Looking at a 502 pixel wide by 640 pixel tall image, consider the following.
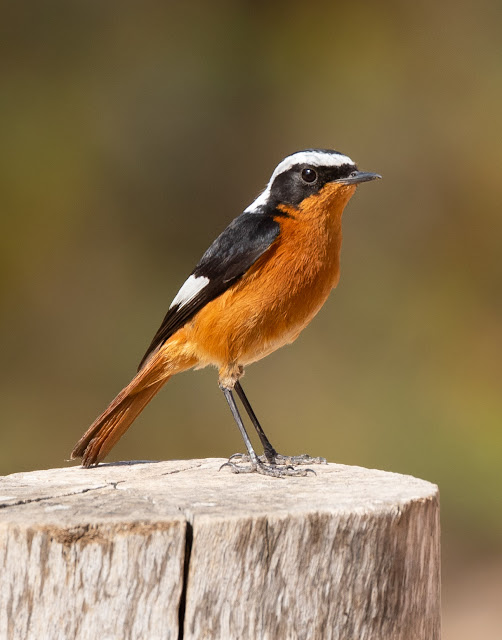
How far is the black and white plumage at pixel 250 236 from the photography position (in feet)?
14.4

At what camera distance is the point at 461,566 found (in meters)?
8.56

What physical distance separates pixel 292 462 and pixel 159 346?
2.90 ft

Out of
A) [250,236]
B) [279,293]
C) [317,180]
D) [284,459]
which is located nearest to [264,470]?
[284,459]

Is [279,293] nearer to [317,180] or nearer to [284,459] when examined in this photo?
[317,180]

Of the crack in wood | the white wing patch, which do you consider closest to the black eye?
the white wing patch

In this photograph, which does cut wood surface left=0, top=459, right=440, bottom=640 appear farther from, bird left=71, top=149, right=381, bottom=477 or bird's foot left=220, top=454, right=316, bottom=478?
bird left=71, top=149, right=381, bottom=477

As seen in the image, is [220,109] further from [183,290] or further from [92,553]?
[92,553]

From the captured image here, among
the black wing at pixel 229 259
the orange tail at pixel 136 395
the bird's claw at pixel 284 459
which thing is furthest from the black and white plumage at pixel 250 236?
the bird's claw at pixel 284 459

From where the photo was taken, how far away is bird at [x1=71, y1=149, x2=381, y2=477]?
14.3 ft

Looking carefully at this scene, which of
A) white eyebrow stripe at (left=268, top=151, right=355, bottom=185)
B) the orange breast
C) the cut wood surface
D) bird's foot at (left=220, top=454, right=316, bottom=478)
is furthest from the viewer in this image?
white eyebrow stripe at (left=268, top=151, right=355, bottom=185)

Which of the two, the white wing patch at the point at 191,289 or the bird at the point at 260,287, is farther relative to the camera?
the white wing patch at the point at 191,289

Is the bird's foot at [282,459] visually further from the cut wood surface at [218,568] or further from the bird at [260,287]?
the cut wood surface at [218,568]

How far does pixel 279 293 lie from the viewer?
433 centimetres

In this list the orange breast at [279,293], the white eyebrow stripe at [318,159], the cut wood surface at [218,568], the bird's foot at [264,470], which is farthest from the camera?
the white eyebrow stripe at [318,159]
